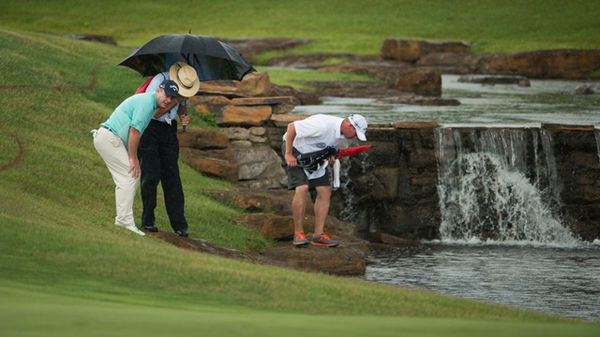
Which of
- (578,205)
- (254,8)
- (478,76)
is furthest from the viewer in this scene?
(254,8)

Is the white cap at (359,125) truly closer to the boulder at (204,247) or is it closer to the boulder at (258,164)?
the boulder at (204,247)

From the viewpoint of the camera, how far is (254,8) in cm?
6384

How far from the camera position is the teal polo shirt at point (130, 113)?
11.2 m

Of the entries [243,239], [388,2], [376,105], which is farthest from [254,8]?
[243,239]

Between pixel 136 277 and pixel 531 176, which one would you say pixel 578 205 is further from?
pixel 136 277

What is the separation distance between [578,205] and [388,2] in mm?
44631

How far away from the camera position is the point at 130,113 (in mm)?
11367

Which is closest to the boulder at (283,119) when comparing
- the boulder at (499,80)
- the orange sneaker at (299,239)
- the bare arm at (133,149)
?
the orange sneaker at (299,239)

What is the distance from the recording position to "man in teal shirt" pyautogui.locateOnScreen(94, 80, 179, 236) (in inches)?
441

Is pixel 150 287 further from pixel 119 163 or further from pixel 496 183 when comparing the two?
pixel 496 183

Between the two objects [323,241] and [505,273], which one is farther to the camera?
[505,273]

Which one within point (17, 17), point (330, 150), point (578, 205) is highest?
point (17, 17)

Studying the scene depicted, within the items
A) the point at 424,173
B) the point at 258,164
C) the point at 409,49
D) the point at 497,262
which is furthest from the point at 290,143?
the point at 409,49

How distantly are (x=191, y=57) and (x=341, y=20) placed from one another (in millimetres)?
45594
